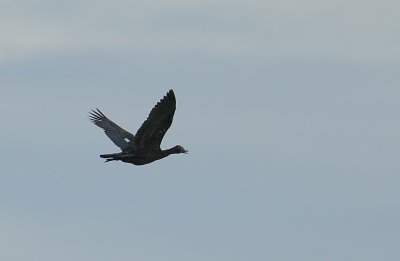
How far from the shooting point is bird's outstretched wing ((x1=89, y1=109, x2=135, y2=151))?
72750 mm

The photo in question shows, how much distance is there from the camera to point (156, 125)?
67.9 meters

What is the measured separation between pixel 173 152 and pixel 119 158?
9.47 feet

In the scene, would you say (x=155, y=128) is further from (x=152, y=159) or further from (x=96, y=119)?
(x=96, y=119)

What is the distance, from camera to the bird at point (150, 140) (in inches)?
2616

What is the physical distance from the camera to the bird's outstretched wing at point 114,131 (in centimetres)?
7275

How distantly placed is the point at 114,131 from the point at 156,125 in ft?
27.0

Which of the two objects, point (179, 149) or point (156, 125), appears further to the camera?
point (179, 149)

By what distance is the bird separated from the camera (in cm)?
6644

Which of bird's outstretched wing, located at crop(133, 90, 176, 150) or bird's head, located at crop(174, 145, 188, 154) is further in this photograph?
bird's head, located at crop(174, 145, 188, 154)

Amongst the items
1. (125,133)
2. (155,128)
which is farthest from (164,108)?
(125,133)

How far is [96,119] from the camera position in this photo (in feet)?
258

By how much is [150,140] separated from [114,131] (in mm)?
6827

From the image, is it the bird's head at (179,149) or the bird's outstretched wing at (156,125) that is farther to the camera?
the bird's head at (179,149)

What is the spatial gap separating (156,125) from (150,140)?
61.9 inches
